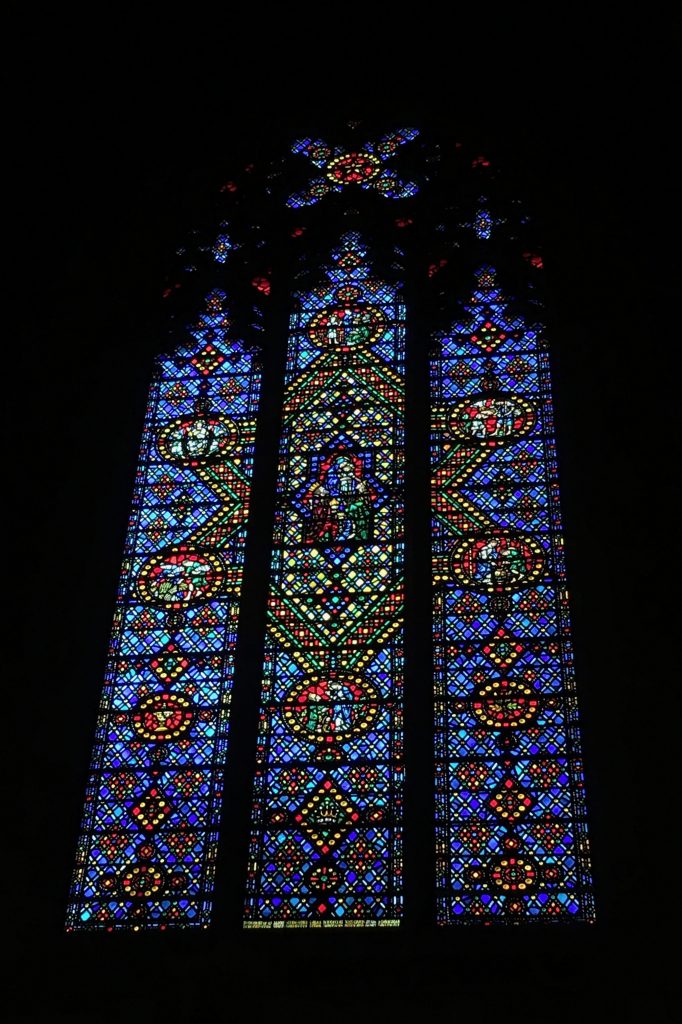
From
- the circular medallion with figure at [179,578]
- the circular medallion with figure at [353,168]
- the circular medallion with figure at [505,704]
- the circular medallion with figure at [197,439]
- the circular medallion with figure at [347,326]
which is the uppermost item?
the circular medallion with figure at [353,168]

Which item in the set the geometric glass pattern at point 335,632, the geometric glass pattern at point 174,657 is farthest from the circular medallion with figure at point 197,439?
the geometric glass pattern at point 335,632

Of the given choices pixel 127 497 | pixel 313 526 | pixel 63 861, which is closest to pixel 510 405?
pixel 313 526

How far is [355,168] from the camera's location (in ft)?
29.1

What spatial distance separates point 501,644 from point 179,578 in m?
1.47

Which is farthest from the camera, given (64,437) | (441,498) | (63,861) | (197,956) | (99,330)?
(99,330)

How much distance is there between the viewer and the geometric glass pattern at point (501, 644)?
596 cm

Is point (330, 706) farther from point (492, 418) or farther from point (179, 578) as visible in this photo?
point (492, 418)

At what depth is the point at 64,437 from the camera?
7.61 m

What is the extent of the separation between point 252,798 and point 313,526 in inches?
54.4

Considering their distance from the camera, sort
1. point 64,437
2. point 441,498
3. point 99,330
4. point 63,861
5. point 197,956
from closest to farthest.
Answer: point 197,956 → point 63,861 → point 441,498 → point 64,437 → point 99,330

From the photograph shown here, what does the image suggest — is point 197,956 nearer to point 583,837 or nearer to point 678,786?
point 583,837

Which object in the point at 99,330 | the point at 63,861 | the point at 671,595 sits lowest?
the point at 63,861

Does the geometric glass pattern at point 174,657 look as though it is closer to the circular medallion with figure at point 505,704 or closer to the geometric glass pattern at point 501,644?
the geometric glass pattern at point 501,644

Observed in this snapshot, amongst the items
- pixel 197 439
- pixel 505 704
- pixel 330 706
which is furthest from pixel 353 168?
pixel 505 704
